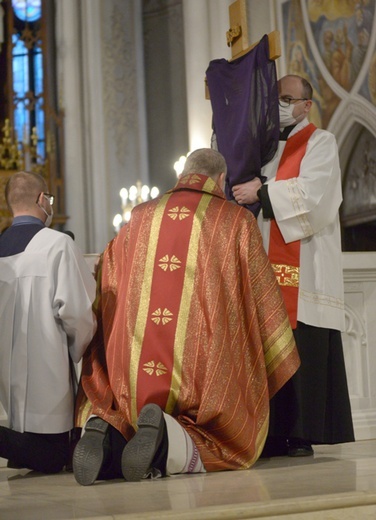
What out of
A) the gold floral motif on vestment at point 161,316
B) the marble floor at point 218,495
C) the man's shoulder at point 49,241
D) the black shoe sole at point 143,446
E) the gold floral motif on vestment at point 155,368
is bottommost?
the marble floor at point 218,495

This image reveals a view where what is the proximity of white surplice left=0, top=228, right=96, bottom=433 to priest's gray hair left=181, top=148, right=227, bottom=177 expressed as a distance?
2.14 ft

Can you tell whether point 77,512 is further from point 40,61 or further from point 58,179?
point 40,61

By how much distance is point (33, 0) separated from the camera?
15.1 metres

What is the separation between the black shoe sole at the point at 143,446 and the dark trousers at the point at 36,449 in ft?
2.20

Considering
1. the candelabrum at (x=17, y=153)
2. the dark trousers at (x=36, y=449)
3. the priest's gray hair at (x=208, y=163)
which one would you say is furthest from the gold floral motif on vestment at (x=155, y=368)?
the candelabrum at (x=17, y=153)

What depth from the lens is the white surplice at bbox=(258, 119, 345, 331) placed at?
14.8 feet

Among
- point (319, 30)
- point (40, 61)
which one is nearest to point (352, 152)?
point (319, 30)

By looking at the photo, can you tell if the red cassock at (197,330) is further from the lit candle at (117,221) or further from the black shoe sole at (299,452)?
A: the lit candle at (117,221)

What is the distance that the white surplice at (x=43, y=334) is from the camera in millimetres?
4223

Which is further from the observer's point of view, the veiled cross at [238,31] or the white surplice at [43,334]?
the veiled cross at [238,31]

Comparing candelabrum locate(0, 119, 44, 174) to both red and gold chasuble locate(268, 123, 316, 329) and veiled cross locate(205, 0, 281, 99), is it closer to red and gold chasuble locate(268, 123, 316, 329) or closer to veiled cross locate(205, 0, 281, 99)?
veiled cross locate(205, 0, 281, 99)

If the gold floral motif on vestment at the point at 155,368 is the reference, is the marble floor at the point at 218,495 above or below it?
below

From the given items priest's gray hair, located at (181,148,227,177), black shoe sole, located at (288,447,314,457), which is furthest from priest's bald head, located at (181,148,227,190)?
black shoe sole, located at (288,447,314,457)

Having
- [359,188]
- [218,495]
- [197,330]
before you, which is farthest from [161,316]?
[359,188]
